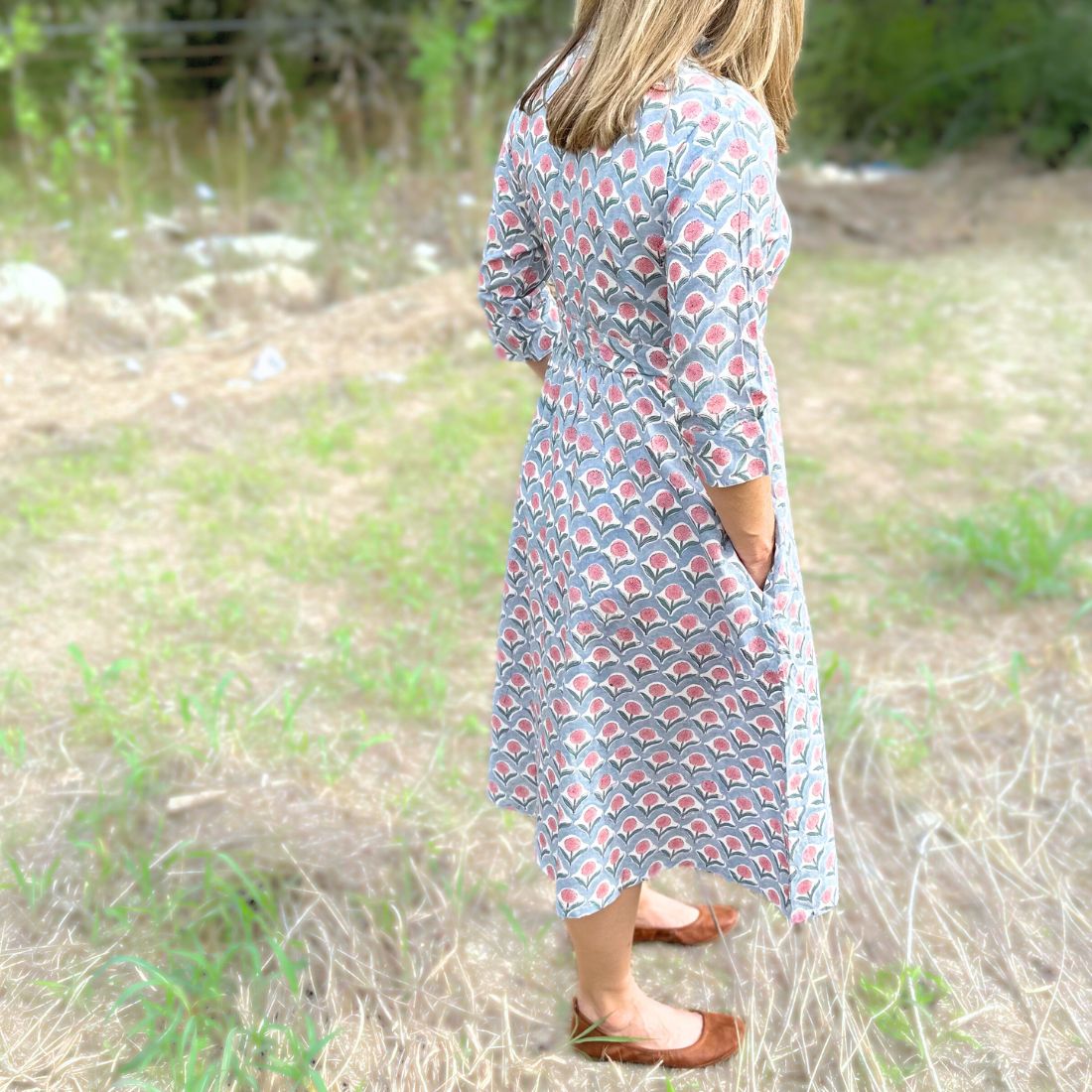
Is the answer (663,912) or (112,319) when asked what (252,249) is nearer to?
(112,319)

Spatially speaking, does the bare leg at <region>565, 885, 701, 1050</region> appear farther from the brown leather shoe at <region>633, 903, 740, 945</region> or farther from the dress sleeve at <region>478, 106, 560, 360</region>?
the dress sleeve at <region>478, 106, 560, 360</region>

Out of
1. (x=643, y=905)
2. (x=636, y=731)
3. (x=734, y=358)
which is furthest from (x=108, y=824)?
(x=734, y=358)

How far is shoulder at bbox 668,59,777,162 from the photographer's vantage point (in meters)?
1.29

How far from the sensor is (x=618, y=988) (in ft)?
5.92

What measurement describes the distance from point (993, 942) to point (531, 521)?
1173 millimetres

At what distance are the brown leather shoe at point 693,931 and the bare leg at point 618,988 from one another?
207 millimetres

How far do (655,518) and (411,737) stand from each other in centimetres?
127

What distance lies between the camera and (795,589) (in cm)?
156

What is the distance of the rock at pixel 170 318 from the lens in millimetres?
4652

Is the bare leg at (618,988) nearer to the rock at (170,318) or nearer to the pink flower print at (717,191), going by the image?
the pink flower print at (717,191)

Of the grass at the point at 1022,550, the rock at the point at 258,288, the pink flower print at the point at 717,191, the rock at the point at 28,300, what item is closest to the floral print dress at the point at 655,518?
the pink flower print at the point at 717,191

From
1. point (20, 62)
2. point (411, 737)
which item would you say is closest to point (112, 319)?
point (20, 62)

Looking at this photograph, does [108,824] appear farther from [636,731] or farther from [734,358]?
[734,358]

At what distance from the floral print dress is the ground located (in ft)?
1.51
